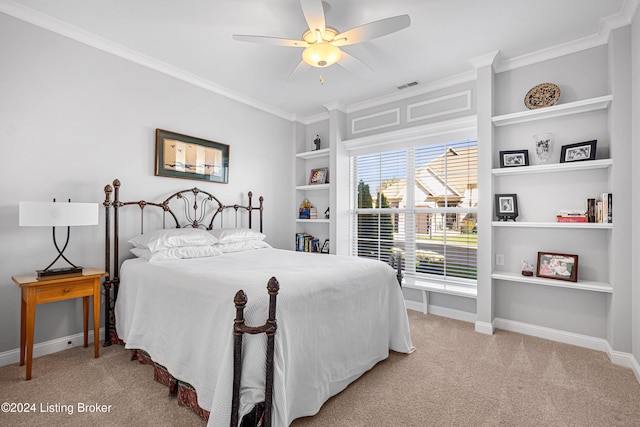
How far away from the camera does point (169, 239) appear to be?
9.15ft

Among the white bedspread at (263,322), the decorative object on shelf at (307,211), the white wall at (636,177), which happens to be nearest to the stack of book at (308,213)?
the decorative object on shelf at (307,211)

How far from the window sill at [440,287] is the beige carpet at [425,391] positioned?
2.40 feet

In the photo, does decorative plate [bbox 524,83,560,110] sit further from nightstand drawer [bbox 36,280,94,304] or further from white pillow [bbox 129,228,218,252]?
nightstand drawer [bbox 36,280,94,304]

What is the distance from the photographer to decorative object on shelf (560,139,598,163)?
2.68m

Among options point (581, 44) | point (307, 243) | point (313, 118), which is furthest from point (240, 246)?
point (581, 44)

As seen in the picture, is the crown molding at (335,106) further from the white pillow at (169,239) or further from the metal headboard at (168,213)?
the white pillow at (169,239)

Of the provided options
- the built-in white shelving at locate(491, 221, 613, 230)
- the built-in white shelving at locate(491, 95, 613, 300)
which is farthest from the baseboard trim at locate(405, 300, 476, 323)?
the built-in white shelving at locate(491, 221, 613, 230)

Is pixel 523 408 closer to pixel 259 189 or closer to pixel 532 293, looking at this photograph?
pixel 532 293

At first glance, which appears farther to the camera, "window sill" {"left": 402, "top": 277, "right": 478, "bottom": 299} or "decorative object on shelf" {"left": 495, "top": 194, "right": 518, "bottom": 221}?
"window sill" {"left": 402, "top": 277, "right": 478, "bottom": 299}

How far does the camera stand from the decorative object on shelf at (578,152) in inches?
106

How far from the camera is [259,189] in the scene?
14.3 feet

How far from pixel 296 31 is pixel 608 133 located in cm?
286

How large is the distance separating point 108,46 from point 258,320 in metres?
2.98

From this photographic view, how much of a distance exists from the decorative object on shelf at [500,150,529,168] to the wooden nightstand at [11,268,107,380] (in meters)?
3.83
